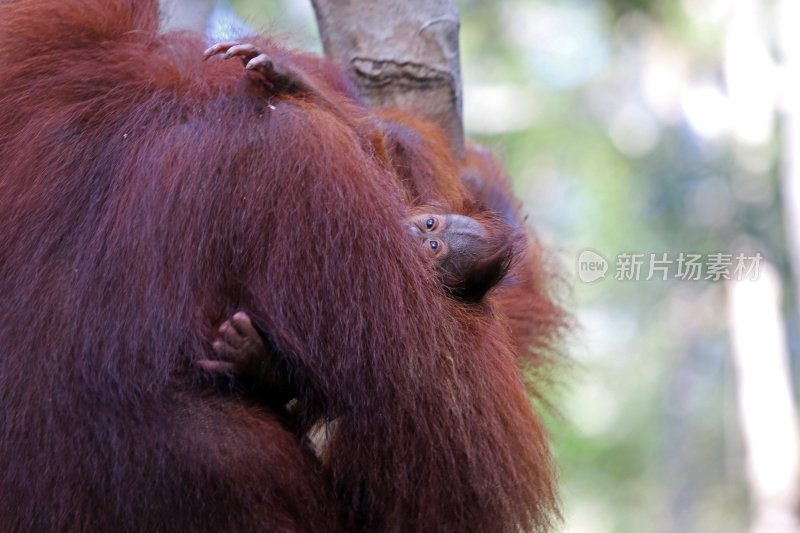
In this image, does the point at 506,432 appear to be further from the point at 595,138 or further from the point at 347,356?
the point at 595,138

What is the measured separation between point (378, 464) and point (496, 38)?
1638 cm

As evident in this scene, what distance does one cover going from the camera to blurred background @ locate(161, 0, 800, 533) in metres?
11.6

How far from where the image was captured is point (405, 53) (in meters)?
3.06

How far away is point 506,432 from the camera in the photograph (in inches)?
87.2

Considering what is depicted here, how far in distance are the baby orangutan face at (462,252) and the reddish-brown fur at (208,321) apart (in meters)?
0.17

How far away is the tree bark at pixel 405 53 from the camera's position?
3.06 m

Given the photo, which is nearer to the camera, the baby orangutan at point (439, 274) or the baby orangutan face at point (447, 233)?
the baby orangutan at point (439, 274)

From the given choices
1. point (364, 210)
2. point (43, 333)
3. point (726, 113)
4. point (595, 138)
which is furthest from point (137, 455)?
point (595, 138)

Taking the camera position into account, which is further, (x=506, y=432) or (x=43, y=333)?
(x=506, y=432)

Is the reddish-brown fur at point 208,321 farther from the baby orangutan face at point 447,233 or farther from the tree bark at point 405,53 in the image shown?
the tree bark at point 405,53

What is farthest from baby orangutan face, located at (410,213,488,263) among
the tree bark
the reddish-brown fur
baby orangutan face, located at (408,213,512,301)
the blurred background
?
the blurred background

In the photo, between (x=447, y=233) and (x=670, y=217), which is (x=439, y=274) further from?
(x=670, y=217)

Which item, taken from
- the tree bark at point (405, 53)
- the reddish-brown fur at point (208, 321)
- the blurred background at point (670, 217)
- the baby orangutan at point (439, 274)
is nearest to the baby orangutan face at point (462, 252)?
the baby orangutan at point (439, 274)

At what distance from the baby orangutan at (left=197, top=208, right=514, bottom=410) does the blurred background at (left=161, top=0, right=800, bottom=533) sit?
768cm
